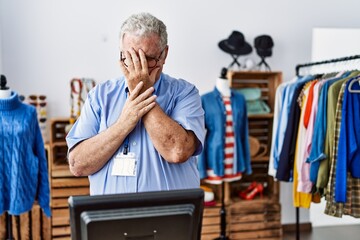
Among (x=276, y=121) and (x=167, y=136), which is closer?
(x=167, y=136)

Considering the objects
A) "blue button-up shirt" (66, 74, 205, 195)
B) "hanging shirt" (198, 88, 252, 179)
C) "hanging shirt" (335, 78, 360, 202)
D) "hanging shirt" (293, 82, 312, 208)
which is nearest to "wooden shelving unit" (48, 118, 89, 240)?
"hanging shirt" (198, 88, 252, 179)

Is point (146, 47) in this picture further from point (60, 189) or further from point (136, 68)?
point (60, 189)

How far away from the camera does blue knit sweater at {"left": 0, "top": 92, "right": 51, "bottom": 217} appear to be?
7.92 feet

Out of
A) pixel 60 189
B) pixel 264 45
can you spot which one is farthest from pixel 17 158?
pixel 264 45

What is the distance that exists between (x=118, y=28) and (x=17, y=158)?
5.16 ft

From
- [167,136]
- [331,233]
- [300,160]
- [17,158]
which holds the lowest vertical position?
[331,233]

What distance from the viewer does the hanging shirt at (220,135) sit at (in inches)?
120

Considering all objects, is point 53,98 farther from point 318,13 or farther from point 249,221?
point 318,13

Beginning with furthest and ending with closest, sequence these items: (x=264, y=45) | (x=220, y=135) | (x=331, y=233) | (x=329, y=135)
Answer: (x=331, y=233) → (x=264, y=45) → (x=220, y=135) → (x=329, y=135)

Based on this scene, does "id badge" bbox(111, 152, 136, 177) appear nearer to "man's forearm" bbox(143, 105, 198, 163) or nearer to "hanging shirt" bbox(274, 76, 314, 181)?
"man's forearm" bbox(143, 105, 198, 163)

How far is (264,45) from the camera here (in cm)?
352

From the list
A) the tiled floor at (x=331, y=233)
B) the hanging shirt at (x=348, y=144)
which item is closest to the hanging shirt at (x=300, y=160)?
the hanging shirt at (x=348, y=144)

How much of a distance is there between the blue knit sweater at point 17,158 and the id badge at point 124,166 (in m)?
1.45

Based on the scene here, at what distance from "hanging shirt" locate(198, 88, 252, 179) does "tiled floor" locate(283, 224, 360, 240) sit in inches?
41.6
